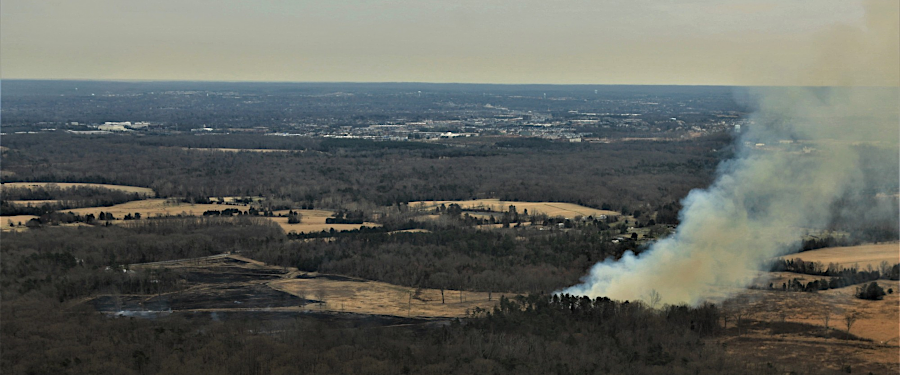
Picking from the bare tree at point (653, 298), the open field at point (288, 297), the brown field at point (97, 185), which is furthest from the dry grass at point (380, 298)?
the brown field at point (97, 185)

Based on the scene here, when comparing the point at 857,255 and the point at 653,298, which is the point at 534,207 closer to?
the point at 857,255

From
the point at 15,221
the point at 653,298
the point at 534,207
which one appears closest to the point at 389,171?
the point at 534,207

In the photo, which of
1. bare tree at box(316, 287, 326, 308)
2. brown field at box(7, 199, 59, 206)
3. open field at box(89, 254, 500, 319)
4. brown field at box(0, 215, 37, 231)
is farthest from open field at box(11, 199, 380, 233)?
bare tree at box(316, 287, 326, 308)

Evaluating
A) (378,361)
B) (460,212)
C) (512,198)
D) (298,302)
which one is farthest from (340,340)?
(512,198)

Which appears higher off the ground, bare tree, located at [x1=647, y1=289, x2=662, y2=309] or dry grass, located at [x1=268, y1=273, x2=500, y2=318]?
bare tree, located at [x1=647, y1=289, x2=662, y2=309]

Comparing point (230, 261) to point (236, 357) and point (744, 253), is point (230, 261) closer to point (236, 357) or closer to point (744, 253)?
point (236, 357)

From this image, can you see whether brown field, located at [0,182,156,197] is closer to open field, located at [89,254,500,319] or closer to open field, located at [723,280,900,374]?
open field, located at [89,254,500,319]

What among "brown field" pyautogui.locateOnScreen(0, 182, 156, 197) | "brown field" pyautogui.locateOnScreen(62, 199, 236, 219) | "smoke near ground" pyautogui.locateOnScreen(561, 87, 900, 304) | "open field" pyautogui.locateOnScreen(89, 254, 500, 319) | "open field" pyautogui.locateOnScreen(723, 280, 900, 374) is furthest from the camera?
"brown field" pyautogui.locateOnScreen(0, 182, 156, 197)
